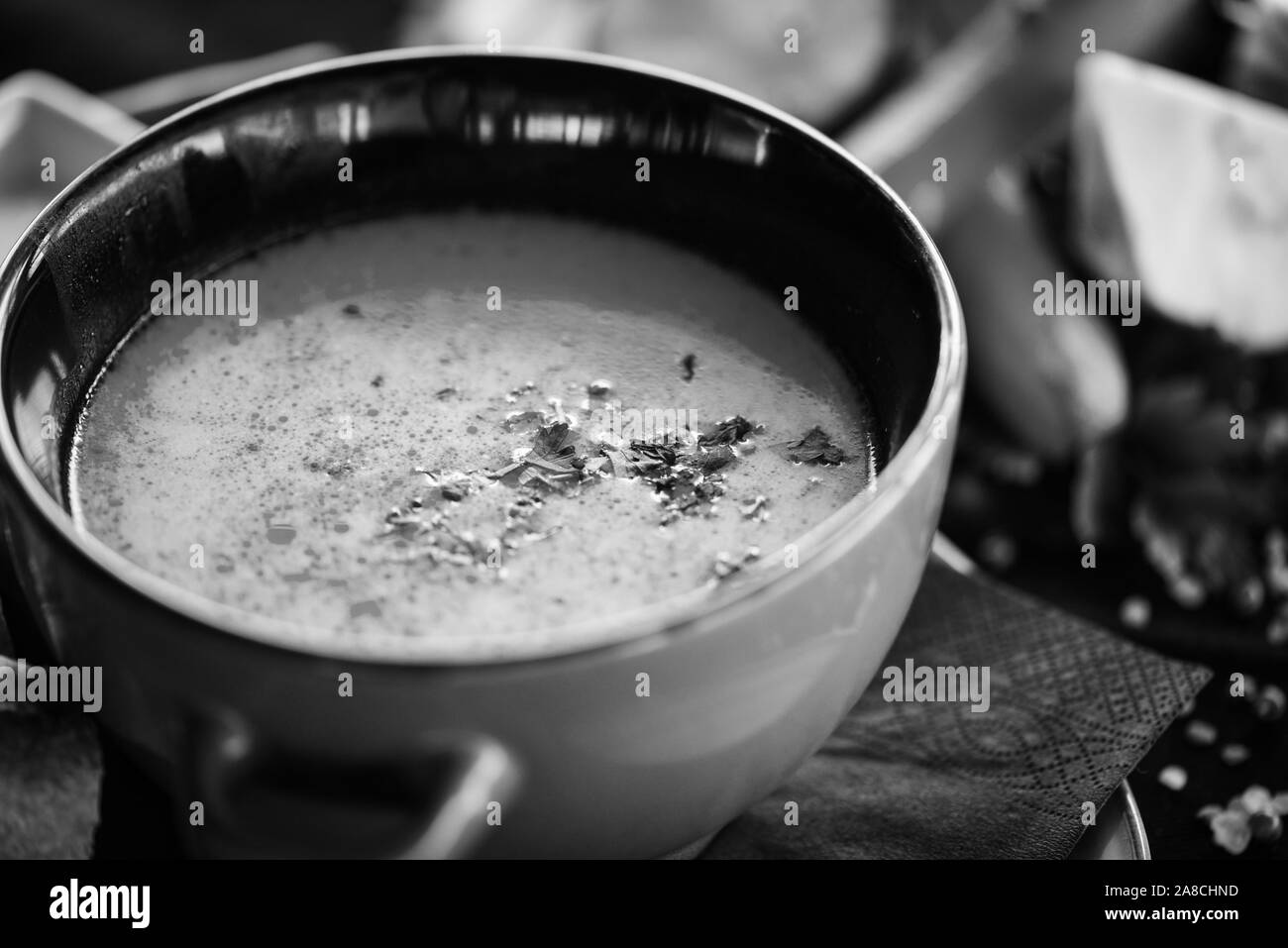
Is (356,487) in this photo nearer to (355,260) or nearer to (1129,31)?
(355,260)

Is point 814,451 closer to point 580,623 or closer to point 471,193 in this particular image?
point 580,623

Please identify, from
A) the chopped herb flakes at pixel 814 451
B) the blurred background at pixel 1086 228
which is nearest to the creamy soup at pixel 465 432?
the chopped herb flakes at pixel 814 451

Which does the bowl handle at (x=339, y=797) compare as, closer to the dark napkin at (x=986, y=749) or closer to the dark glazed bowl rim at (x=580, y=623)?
the dark glazed bowl rim at (x=580, y=623)

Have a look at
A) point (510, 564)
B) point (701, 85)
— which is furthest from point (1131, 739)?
point (701, 85)

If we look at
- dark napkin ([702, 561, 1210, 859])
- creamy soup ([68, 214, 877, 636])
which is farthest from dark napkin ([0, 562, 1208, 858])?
creamy soup ([68, 214, 877, 636])

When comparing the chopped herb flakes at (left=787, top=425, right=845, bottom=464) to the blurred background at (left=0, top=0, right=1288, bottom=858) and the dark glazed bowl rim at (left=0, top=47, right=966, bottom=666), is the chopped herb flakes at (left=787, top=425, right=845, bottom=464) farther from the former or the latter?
the blurred background at (left=0, top=0, right=1288, bottom=858)

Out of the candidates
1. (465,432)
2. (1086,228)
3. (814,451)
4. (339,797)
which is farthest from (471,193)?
(1086,228)
